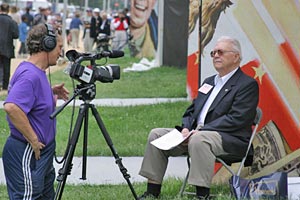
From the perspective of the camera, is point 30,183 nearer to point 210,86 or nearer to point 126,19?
point 210,86

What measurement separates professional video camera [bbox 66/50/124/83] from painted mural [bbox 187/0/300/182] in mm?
1776

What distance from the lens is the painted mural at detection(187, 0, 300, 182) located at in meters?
7.64

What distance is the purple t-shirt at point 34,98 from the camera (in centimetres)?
557

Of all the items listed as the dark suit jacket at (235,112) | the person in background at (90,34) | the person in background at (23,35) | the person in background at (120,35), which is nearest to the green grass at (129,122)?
the dark suit jacket at (235,112)

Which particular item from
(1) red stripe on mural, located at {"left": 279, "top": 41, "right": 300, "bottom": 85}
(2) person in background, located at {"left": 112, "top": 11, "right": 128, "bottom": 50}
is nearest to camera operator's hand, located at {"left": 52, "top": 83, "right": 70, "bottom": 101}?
(1) red stripe on mural, located at {"left": 279, "top": 41, "right": 300, "bottom": 85}

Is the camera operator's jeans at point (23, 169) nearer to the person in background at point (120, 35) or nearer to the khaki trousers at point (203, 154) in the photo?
the khaki trousers at point (203, 154)

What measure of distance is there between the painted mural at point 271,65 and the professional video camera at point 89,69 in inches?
69.9

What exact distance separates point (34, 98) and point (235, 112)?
2.05 metres

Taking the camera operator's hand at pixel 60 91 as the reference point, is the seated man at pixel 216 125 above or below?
below

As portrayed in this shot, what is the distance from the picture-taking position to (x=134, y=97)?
1617cm

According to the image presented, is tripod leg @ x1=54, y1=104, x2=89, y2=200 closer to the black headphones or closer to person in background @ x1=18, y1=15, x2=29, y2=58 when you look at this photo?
the black headphones

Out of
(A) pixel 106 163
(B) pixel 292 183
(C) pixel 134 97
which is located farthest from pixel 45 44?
(C) pixel 134 97

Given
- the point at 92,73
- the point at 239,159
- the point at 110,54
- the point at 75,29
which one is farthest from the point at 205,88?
the point at 75,29

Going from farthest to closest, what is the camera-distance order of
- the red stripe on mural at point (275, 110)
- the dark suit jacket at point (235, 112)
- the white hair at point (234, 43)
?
the red stripe on mural at point (275, 110) → the white hair at point (234, 43) → the dark suit jacket at point (235, 112)
